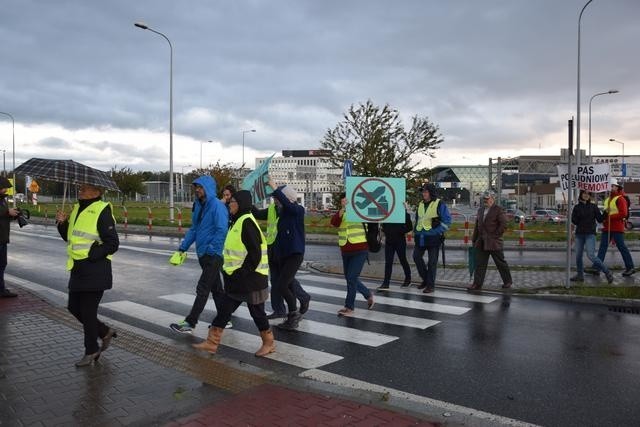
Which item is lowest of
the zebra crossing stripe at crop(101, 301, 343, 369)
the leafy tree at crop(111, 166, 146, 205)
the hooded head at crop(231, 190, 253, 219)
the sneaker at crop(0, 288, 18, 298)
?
the zebra crossing stripe at crop(101, 301, 343, 369)

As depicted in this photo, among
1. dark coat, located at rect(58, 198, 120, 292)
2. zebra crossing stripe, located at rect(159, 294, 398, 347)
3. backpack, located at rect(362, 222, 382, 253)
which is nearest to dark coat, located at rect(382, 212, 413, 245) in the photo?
backpack, located at rect(362, 222, 382, 253)

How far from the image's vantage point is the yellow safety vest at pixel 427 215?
31.3 feet

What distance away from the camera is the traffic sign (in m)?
9.08

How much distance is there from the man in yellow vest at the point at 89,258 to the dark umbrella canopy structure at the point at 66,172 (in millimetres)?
214

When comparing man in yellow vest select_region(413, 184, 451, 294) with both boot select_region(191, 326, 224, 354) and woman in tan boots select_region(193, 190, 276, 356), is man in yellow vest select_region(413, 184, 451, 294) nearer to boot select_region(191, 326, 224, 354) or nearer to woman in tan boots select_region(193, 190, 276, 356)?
woman in tan boots select_region(193, 190, 276, 356)

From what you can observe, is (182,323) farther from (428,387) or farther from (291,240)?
(428,387)

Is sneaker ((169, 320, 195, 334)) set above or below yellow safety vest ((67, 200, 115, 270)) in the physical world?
below

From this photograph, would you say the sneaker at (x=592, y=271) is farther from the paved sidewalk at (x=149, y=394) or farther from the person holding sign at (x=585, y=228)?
the paved sidewalk at (x=149, y=394)

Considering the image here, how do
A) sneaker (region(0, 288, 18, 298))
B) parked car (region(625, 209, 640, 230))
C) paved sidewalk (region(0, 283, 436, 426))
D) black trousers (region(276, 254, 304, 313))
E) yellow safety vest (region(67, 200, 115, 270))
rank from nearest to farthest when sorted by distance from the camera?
paved sidewalk (region(0, 283, 436, 426))
yellow safety vest (region(67, 200, 115, 270))
black trousers (region(276, 254, 304, 313))
sneaker (region(0, 288, 18, 298))
parked car (region(625, 209, 640, 230))

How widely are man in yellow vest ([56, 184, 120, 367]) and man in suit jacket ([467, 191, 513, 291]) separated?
6.61 meters

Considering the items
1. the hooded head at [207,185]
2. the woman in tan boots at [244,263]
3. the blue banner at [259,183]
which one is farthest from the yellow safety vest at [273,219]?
the woman in tan boots at [244,263]

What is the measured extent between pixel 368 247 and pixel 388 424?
4.13 m

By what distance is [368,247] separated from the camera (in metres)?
7.91

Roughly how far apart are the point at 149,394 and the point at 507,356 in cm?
366
